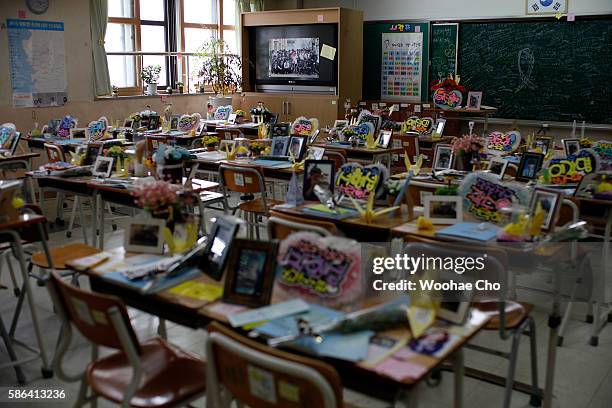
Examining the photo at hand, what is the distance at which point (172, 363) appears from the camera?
2467 millimetres

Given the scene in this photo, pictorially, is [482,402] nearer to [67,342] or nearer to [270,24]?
[67,342]

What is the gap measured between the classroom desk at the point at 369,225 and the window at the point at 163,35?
7.30 m

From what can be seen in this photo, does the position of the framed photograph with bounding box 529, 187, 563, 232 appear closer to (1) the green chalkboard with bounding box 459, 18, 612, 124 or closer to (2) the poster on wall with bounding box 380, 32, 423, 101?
(1) the green chalkboard with bounding box 459, 18, 612, 124

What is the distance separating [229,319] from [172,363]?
0.45 m

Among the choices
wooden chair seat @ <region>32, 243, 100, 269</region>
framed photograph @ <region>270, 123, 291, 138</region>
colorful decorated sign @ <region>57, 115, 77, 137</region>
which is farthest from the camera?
colorful decorated sign @ <region>57, 115, 77, 137</region>

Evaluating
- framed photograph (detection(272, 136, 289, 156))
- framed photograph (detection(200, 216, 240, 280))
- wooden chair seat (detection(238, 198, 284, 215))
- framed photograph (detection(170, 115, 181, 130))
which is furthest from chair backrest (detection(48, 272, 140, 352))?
framed photograph (detection(170, 115, 181, 130))

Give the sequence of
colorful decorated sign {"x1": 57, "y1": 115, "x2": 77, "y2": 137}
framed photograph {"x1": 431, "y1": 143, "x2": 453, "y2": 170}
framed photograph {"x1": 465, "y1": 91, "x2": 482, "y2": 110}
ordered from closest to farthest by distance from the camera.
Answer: framed photograph {"x1": 431, "y1": 143, "x2": 453, "y2": 170} → colorful decorated sign {"x1": 57, "y1": 115, "x2": 77, "y2": 137} → framed photograph {"x1": 465, "y1": 91, "x2": 482, "y2": 110}

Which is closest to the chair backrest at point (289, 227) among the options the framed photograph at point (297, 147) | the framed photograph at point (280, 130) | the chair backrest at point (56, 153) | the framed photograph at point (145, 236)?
the framed photograph at point (145, 236)

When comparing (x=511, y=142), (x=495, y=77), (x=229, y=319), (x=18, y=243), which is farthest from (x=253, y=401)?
(x=495, y=77)

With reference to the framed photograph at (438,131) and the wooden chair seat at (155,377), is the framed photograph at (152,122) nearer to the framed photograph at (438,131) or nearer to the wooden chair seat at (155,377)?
the framed photograph at (438,131)

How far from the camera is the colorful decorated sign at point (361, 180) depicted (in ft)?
13.1

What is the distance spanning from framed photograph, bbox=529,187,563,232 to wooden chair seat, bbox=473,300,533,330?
0.47 meters

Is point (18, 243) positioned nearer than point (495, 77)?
Yes

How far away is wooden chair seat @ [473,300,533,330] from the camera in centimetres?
277
